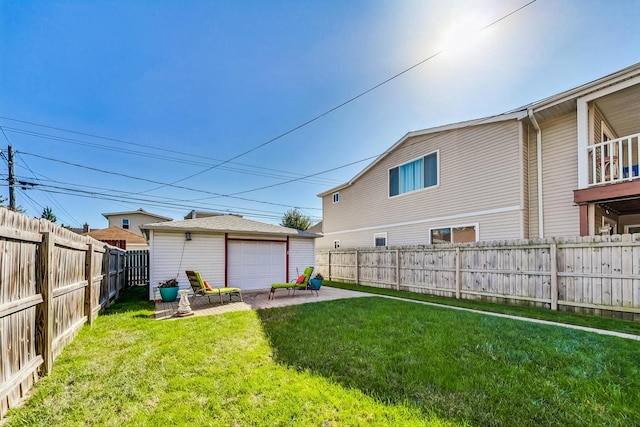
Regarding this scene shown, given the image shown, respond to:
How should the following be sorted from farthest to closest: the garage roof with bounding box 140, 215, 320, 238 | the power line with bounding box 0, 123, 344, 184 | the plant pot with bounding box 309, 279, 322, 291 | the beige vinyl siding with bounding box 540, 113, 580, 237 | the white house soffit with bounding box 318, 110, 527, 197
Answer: the power line with bounding box 0, 123, 344, 184 → the plant pot with bounding box 309, 279, 322, 291 → the garage roof with bounding box 140, 215, 320, 238 → the white house soffit with bounding box 318, 110, 527, 197 → the beige vinyl siding with bounding box 540, 113, 580, 237

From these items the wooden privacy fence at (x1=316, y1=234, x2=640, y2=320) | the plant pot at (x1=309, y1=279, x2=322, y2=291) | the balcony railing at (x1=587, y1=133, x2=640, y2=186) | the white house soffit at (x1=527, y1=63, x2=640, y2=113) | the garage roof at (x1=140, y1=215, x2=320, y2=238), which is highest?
the white house soffit at (x1=527, y1=63, x2=640, y2=113)

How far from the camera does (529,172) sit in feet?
30.5

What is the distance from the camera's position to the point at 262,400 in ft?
9.23

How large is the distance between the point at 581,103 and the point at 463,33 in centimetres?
374

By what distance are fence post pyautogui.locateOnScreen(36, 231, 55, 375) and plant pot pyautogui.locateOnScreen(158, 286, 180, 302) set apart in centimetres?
505

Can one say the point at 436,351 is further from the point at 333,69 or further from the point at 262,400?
the point at 333,69

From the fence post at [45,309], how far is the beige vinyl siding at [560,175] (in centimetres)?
1151

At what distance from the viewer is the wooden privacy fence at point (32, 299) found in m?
2.67

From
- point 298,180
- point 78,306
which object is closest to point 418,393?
point 78,306

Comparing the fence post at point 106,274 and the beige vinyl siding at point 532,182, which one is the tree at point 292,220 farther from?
the beige vinyl siding at point 532,182

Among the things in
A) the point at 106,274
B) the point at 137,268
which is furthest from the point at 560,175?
the point at 137,268

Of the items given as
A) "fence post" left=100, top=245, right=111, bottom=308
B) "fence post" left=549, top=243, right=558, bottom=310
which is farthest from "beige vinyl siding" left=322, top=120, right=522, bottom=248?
"fence post" left=100, top=245, right=111, bottom=308

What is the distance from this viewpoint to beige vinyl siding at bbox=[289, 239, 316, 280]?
11992mm

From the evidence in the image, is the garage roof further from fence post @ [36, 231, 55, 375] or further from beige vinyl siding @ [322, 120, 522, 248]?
fence post @ [36, 231, 55, 375]
